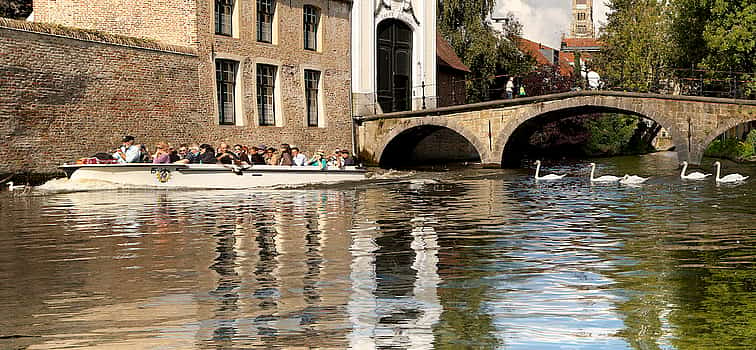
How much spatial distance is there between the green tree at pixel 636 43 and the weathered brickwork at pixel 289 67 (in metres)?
16.4

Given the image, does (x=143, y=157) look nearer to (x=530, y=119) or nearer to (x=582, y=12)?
(x=530, y=119)

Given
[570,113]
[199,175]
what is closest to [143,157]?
[199,175]

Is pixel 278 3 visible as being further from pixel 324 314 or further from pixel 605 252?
pixel 324 314

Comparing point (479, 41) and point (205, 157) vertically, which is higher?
point (479, 41)

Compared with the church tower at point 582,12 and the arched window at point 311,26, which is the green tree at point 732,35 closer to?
the arched window at point 311,26

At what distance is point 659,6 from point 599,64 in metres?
6.86

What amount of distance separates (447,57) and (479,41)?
3910mm

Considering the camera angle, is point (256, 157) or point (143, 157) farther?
point (256, 157)

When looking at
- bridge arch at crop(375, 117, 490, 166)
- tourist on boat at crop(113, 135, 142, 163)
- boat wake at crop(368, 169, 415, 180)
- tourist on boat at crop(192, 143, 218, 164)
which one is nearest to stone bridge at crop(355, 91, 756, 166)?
bridge arch at crop(375, 117, 490, 166)

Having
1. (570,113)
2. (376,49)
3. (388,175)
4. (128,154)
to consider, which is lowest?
(388,175)

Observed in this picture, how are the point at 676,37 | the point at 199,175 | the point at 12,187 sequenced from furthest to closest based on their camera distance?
the point at 676,37 → the point at 199,175 → the point at 12,187

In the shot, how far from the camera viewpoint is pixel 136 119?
74.8 ft

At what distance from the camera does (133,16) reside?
25125mm

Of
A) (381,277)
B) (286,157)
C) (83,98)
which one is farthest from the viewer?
(286,157)
